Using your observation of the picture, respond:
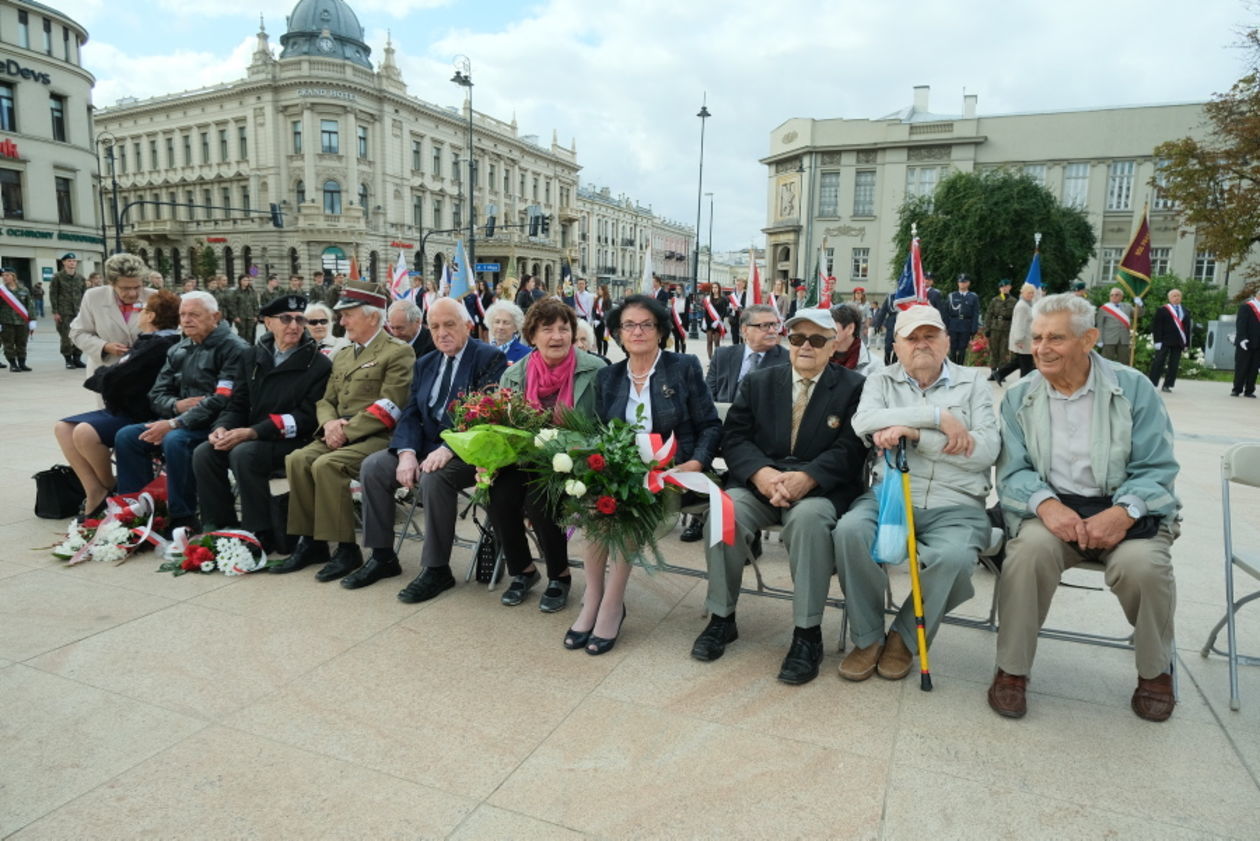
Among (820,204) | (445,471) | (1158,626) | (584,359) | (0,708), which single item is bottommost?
(0,708)

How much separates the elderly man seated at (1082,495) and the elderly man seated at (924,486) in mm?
152

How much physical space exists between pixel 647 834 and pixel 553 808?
32cm

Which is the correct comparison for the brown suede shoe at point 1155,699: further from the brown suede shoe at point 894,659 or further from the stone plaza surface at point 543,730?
the brown suede shoe at point 894,659

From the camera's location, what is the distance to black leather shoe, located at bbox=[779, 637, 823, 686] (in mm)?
3252

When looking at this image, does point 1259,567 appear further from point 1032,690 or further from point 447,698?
point 447,698

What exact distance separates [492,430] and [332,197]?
67.2 meters

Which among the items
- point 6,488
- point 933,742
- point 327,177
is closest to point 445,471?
point 933,742

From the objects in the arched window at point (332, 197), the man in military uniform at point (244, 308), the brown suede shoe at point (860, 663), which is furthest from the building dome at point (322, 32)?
the brown suede shoe at point (860, 663)

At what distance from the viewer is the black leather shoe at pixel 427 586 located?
13.5 ft

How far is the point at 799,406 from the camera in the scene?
12.4 ft

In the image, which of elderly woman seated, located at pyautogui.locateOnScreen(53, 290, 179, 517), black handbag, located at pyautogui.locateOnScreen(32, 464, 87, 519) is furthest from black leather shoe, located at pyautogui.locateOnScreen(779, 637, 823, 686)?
black handbag, located at pyautogui.locateOnScreen(32, 464, 87, 519)

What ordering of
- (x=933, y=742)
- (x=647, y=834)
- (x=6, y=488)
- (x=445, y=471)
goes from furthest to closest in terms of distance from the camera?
1. (x=6, y=488)
2. (x=445, y=471)
3. (x=933, y=742)
4. (x=647, y=834)

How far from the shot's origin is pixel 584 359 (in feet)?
14.3

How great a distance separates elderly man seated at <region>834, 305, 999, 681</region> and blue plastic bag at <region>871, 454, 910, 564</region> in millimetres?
31
